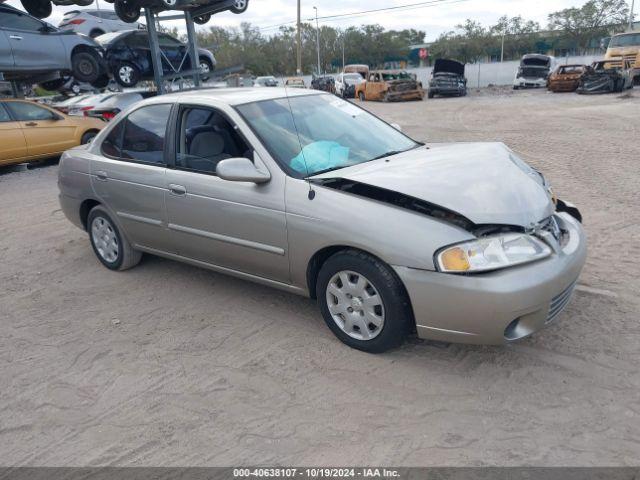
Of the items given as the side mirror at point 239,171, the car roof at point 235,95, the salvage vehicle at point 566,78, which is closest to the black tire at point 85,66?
the car roof at point 235,95

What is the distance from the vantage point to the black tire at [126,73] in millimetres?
13703

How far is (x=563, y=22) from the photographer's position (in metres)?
58.6

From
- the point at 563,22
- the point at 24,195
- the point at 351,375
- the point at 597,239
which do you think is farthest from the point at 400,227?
the point at 563,22

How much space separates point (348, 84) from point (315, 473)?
1257 inches

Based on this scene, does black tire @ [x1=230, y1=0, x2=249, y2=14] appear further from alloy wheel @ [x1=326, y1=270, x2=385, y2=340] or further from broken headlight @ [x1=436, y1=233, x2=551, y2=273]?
broken headlight @ [x1=436, y1=233, x2=551, y2=273]

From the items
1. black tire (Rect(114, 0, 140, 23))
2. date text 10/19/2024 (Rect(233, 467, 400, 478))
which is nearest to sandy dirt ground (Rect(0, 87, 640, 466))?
date text 10/19/2024 (Rect(233, 467, 400, 478))

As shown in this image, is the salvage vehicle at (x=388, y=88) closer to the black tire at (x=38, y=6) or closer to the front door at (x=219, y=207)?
the black tire at (x=38, y=6)

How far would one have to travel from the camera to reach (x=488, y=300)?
286cm

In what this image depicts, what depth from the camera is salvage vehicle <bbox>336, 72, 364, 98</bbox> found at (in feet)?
106

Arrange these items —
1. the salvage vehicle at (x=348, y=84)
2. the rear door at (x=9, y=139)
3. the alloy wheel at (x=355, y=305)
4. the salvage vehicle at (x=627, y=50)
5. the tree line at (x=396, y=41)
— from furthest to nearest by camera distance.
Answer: the tree line at (x=396, y=41), the salvage vehicle at (x=348, y=84), the salvage vehicle at (x=627, y=50), the rear door at (x=9, y=139), the alloy wheel at (x=355, y=305)

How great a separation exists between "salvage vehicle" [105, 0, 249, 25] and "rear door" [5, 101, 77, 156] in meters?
3.27

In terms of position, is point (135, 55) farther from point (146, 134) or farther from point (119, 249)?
point (146, 134)

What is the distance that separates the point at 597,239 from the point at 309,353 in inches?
131

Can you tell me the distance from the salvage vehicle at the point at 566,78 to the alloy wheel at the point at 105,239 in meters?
25.8
